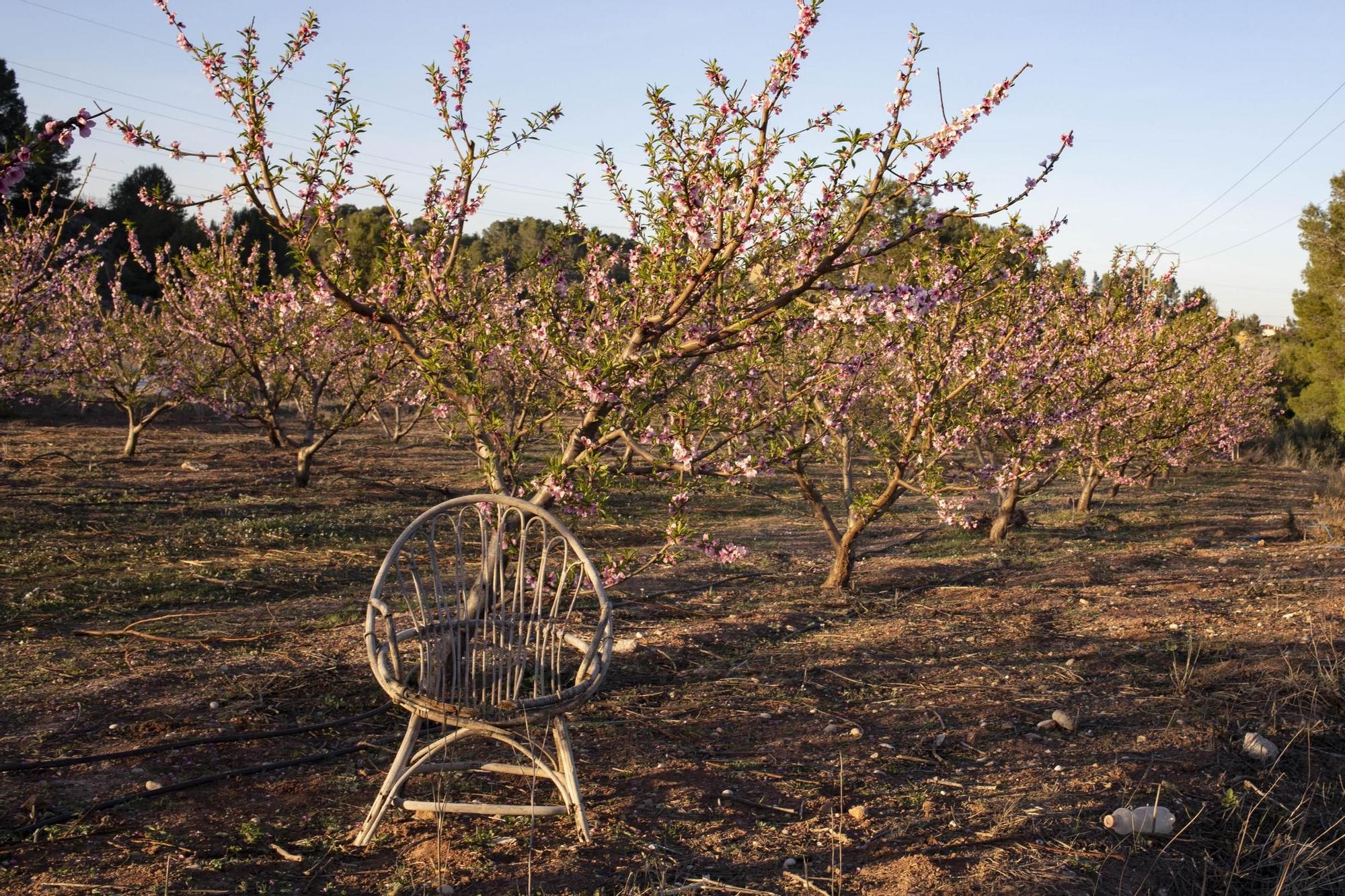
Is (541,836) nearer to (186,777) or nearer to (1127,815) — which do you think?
(186,777)

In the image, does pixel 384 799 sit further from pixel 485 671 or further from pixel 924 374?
pixel 924 374

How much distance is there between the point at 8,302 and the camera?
791 centimetres

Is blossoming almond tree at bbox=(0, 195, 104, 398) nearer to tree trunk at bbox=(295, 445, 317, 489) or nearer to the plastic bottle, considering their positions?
tree trunk at bbox=(295, 445, 317, 489)

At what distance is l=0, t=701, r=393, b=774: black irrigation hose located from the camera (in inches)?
136

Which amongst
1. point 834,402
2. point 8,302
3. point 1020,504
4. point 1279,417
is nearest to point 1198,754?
point 834,402

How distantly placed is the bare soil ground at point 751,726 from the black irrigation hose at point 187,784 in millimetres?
25

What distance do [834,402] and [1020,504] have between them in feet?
27.6

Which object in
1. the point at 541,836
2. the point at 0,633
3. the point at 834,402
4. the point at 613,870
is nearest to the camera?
the point at 613,870

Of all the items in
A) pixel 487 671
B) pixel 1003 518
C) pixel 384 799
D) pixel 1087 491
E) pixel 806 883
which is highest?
pixel 1087 491

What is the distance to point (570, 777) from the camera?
312 centimetres

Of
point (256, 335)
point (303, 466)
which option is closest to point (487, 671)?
point (256, 335)

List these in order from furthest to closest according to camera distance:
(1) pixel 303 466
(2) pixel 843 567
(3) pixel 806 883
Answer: (1) pixel 303 466 < (2) pixel 843 567 < (3) pixel 806 883

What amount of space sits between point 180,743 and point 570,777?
1.68 metres

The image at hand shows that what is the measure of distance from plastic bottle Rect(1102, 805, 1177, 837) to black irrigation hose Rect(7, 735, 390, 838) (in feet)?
9.05
